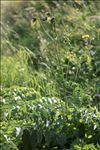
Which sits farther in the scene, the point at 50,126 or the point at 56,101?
the point at 56,101

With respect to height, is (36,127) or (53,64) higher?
(53,64)

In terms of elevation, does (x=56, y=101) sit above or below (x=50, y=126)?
above

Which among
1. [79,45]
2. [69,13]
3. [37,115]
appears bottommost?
[37,115]

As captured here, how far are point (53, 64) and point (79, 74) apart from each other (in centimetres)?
35

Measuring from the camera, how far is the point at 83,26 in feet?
19.5

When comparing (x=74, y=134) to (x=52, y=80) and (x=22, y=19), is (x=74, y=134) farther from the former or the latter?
(x=22, y=19)

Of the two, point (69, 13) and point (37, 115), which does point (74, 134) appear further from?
point (69, 13)

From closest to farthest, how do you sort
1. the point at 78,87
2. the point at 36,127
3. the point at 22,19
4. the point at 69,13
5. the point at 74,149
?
the point at 74,149
the point at 36,127
the point at 78,87
the point at 69,13
the point at 22,19

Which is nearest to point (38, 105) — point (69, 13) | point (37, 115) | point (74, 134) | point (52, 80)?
point (37, 115)

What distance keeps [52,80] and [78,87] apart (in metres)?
0.75

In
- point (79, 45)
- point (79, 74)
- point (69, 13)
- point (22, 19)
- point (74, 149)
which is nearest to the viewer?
point (74, 149)

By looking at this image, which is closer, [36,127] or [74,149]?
[74,149]

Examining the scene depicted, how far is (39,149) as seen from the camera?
413 centimetres

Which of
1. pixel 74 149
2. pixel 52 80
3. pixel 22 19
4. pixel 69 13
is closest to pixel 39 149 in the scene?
pixel 74 149
